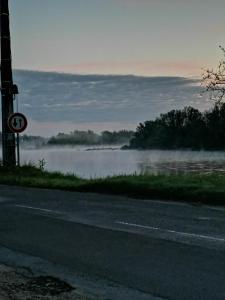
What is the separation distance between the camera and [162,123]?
12281 centimetres

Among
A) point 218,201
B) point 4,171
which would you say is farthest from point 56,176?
point 218,201

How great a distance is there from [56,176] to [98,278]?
57.7 ft

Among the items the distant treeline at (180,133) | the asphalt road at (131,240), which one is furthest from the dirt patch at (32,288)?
the distant treeline at (180,133)

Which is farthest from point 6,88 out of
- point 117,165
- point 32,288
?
point 32,288

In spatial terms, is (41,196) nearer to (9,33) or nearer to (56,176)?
(56,176)

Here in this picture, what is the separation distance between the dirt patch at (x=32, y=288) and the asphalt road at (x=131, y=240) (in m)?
0.63

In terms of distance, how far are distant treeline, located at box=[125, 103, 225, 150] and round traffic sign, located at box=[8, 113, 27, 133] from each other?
57827mm

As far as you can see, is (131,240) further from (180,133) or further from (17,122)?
(180,133)

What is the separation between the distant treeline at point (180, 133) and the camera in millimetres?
92656

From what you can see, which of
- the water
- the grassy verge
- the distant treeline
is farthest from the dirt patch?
the distant treeline

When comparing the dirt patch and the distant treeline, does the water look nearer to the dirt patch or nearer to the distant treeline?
the dirt patch

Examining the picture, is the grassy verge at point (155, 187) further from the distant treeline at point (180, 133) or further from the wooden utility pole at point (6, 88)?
the distant treeline at point (180, 133)

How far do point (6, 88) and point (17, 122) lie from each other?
109 inches

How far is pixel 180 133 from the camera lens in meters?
115
